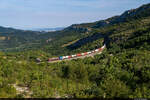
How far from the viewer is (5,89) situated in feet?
79.4

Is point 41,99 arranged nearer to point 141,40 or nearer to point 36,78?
point 36,78

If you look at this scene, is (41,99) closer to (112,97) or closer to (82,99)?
(82,99)

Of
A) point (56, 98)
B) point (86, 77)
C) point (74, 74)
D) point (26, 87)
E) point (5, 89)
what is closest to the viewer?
point (56, 98)

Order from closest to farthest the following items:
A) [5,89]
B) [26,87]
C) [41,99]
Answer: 1. [41,99]
2. [5,89]
3. [26,87]

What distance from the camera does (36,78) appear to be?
3375 centimetres

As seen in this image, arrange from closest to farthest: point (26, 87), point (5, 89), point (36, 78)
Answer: point (5, 89), point (26, 87), point (36, 78)

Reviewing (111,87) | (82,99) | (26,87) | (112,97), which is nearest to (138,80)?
(111,87)

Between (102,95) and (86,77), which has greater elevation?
(102,95)

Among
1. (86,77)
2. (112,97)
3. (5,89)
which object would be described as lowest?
(86,77)

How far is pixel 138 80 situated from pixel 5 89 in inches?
954

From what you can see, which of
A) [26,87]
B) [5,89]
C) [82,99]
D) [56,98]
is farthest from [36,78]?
[82,99]

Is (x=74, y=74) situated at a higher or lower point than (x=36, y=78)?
lower

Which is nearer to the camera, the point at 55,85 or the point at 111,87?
the point at 111,87

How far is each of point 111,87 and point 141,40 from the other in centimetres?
9310
